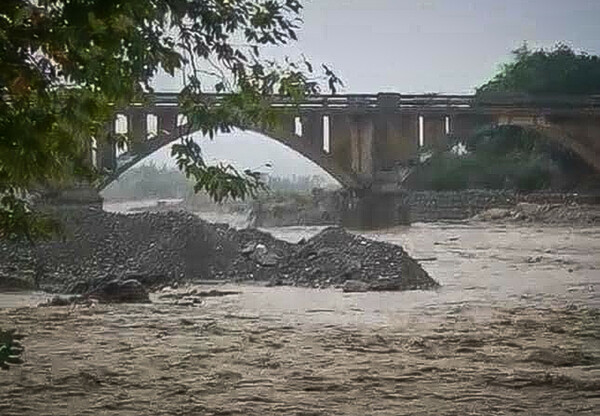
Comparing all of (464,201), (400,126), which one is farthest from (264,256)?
(400,126)

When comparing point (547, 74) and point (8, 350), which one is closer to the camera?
point (8, 350)

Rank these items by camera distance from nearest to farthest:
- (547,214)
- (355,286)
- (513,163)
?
(355,286), (513,163), (547,214)

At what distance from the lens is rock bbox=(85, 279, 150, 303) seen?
7.27 m

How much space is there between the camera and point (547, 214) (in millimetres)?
8523

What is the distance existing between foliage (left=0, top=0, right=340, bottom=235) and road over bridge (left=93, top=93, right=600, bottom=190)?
4.07 m

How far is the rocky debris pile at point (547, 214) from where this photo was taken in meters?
8.11

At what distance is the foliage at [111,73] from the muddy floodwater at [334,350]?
1435 mm

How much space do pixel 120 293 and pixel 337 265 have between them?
1.86 m

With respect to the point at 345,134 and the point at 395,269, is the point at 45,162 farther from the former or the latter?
the point at 345,134

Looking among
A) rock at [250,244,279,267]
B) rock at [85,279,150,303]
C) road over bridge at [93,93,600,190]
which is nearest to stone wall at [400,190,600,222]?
road over bridge at [93,93,600,190]

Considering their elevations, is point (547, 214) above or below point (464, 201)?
below

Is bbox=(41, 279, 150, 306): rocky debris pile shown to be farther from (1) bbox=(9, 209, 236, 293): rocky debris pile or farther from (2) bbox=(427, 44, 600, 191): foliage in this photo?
(2) bbox=(427, 44, 600, 191): foliage

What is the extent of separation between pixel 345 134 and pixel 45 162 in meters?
8.06

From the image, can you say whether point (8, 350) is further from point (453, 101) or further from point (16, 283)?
point (453, 101)
